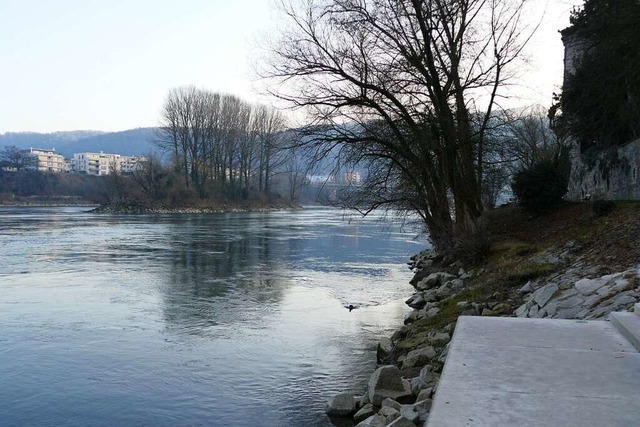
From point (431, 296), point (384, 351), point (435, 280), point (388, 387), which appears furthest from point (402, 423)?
point (435, 280)

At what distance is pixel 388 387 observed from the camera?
742 centimetres

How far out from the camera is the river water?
8.02m

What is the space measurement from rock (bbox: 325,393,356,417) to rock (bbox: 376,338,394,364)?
2091 mm

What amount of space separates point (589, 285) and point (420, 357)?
245 centimetres

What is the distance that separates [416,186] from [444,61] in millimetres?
4062

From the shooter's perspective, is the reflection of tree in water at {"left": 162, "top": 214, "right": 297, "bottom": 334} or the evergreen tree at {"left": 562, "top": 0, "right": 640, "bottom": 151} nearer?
the reflection of tree in water at {"left": 162, "top": 214, "right": 297, "bottom": 334}

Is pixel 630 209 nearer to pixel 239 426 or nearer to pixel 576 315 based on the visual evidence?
pixel 576 315

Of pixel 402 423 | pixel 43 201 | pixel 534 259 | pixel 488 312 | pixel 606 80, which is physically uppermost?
pixel 606 80

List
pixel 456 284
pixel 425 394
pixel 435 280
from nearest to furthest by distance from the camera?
pixel 425 394, pixel 456 284, pixel 435 280

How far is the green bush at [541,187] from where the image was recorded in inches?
841

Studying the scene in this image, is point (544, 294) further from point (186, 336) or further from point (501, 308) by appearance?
point (186, 336)

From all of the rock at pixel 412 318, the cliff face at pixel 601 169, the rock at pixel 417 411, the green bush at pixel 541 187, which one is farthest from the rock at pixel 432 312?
the cliff face at pixel 601 169

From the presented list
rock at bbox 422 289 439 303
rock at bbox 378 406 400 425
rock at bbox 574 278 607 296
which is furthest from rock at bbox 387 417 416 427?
rock at bbox 422 289 439 303

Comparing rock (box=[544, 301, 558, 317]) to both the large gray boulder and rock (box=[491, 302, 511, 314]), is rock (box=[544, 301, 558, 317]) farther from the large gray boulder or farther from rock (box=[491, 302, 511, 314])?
rock (box=[491, 302, 511, 314])
